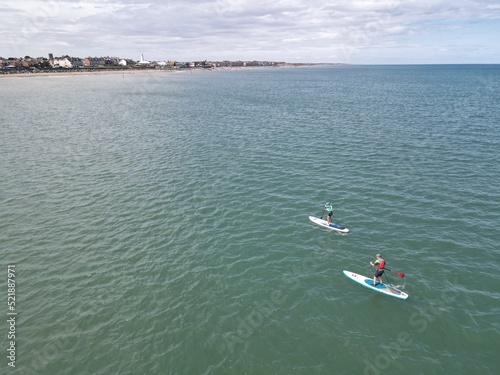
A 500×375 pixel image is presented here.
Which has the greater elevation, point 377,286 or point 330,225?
point 330,225

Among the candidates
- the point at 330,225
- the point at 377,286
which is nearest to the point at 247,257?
the point at 330,225

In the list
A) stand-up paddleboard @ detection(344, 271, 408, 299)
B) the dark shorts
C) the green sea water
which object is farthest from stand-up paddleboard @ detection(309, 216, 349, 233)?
the dark shorts

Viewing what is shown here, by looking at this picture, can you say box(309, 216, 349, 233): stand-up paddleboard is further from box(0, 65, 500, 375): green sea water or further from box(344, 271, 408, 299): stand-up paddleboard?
box(344, 271, 408, 299): stand-up paddleboard

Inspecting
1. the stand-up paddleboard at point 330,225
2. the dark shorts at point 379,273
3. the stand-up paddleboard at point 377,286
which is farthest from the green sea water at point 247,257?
the dark shorts at point 379,273

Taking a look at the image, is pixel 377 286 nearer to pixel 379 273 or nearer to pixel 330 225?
pixel 379 273

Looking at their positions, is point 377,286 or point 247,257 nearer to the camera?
point 377,286
